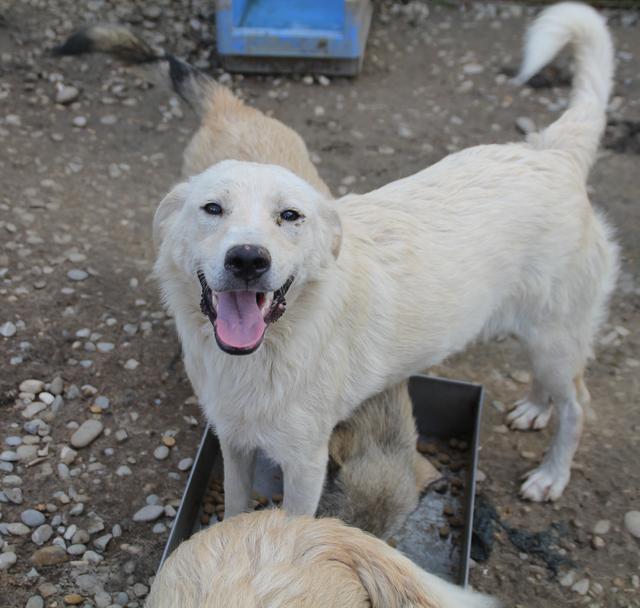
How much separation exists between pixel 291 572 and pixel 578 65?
2.82 meters

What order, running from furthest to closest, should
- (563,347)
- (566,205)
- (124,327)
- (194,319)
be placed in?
(124,327), (563,347), (566,205), (194,319)

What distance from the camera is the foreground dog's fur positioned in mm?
2061

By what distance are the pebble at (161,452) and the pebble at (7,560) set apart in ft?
2.67

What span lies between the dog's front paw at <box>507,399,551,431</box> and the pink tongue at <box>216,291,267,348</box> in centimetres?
213

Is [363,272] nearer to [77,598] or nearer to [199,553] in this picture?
[199,553]

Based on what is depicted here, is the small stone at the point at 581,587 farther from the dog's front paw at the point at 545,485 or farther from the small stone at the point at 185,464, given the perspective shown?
the small stone at the point at 185,464

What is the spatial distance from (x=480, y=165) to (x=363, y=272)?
0.80 meters

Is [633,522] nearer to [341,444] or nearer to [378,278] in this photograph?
[341,444]

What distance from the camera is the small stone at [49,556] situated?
132 inches

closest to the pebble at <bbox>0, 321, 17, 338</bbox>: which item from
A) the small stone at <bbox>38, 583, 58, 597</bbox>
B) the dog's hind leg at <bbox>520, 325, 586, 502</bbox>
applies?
the small stone at <bbox>38, 583, 58, 597</bbox>

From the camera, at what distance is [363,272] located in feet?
10.1

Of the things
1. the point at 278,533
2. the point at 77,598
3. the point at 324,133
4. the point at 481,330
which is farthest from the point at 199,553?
the point at 324,133

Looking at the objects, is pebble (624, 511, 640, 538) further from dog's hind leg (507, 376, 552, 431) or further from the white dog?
dog's hind leg (507, 376, 552, 431)

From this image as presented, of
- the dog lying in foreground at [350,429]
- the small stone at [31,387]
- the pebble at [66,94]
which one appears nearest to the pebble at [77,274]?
the small stone at [31,387]
